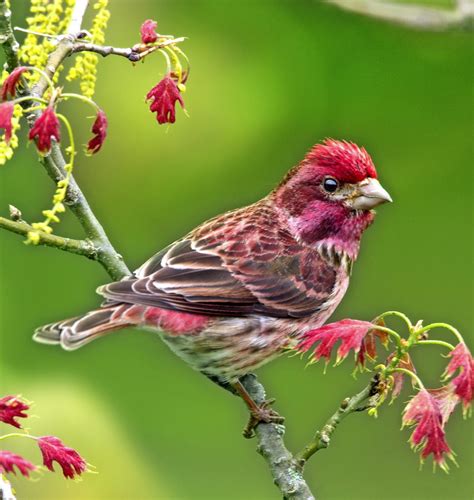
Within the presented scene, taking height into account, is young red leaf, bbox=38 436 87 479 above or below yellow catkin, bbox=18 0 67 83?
below

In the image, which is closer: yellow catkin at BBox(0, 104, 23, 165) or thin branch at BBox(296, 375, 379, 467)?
yellow catkin at BBox(0, 104, 23, 165)

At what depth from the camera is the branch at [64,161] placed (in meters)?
3.34

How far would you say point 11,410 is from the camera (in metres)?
3.23

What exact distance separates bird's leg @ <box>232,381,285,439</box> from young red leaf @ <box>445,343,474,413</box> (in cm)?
137

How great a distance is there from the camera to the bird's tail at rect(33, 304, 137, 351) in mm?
4035

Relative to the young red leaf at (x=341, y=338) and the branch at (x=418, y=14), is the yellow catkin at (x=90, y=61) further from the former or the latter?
the branch at (x=418, y=14)

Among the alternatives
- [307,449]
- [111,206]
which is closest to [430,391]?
[307,449]

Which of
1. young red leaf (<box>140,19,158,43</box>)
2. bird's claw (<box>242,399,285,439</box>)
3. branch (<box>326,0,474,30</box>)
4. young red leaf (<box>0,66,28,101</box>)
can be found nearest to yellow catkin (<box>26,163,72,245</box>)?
young red leaf (<box>0,66,28,101</box>)

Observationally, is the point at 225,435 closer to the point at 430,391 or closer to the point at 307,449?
the point at 307,449

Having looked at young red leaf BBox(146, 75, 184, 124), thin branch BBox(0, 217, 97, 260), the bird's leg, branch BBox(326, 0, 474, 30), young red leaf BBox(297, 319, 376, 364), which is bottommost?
the bird's leg

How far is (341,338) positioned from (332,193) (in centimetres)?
148

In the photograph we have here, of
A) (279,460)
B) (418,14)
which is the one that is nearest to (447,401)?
(279,460)

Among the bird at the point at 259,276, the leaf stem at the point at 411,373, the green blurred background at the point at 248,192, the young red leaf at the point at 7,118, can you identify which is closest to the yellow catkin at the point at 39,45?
the young red leaf at the point at 7,118

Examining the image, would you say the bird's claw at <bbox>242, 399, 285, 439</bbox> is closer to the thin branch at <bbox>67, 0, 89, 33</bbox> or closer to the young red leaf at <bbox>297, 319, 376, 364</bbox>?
the young red leaf at <bbox>297, 319, 376, 364</bbox>
